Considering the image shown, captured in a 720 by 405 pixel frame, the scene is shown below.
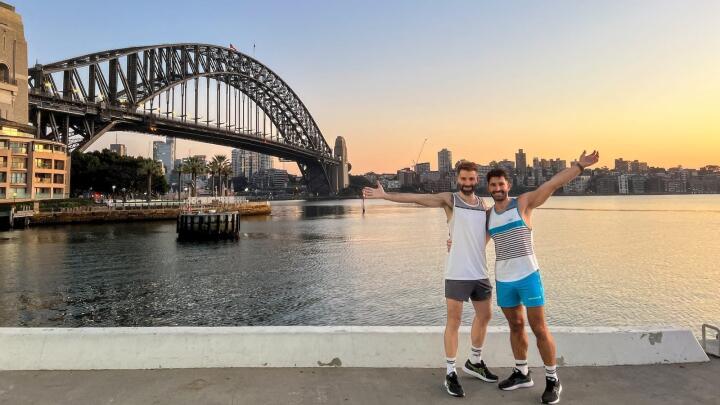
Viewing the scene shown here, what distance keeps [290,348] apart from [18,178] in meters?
69.2

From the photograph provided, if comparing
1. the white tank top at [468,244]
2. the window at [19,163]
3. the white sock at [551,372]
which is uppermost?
the window at [19,163]

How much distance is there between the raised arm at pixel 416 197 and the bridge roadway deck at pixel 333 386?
152 cm

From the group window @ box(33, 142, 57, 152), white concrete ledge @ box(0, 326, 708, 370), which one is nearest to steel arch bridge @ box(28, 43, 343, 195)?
window @ box(33, 142, 57, 152)

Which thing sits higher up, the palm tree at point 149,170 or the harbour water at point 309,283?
the palm tree at point 149,170

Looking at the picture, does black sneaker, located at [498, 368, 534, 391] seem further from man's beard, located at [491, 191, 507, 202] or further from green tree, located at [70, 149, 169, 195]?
green tree, located at [70, 149, 169, 195]

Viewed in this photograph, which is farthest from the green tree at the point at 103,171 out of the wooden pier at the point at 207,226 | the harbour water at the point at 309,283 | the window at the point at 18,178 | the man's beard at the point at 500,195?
the man's beard at the point at 500,195

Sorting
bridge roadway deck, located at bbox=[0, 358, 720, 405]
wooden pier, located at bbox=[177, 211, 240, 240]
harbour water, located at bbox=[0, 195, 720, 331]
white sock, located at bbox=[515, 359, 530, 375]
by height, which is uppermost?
white sock, located at bbox=[515, 359, 530, 375]

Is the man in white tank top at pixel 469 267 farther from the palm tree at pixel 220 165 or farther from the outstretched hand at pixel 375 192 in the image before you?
the palm tree at pixel 220 165

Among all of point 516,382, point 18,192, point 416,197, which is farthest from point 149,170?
point 516,382

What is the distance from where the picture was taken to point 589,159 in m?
4.08

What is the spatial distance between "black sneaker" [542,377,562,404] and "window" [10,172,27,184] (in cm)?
7012

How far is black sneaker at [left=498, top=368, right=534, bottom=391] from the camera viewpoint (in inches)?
146

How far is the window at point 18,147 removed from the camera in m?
56.9

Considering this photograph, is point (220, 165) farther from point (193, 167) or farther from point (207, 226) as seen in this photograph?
point (207, 226)
